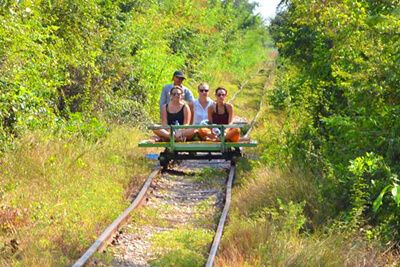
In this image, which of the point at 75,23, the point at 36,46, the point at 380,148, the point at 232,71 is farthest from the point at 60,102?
the point at 232,71

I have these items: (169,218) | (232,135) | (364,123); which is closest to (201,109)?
(232,135)

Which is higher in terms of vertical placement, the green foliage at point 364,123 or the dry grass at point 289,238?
the green foliage at point 364,123

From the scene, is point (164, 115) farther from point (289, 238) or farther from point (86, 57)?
point (289, 238)

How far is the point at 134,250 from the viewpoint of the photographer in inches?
279

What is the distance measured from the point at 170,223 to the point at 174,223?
54 mm

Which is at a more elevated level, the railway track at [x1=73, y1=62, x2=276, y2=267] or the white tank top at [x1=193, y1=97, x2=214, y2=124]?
the white tank top at [x1=193, y1=97, x2=214, y2=124]

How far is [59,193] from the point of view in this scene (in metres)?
8.43

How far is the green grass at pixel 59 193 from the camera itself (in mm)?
6520

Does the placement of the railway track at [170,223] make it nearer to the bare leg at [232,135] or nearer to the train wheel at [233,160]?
the train wheel at [233,160]

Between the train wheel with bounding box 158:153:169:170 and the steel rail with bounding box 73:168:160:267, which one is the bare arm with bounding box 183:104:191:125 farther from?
the steel rail with bounding box 73:168:160:267

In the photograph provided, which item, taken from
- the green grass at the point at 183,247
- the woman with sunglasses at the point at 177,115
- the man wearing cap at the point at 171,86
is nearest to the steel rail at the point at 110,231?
the green grass at the point at 183,247

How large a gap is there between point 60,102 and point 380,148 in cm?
860

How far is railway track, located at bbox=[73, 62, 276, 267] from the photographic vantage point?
6.64 metres

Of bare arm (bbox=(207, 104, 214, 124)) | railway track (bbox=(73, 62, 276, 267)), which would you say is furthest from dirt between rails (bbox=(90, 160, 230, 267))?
bare arm (bbox=(207, 104, 214, 124))
